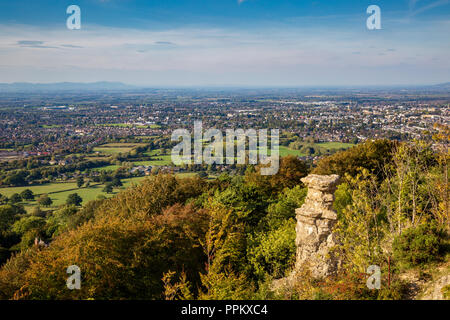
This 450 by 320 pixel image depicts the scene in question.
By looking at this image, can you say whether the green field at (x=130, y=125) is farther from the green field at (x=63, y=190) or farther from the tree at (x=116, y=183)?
the tree at (x=116, y=183)

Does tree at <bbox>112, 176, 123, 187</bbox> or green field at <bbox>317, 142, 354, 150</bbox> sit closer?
tree at <bbox>112, 176, 123, 187</bbox>

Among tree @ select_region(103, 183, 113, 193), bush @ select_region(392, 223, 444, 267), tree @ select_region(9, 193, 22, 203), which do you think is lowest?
tree @ select_region(9, 193, 22, 203)

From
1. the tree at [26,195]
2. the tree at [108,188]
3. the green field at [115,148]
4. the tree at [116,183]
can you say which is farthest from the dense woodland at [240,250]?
the green field at [115,148]

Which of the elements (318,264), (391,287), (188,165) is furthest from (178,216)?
(188,165)
